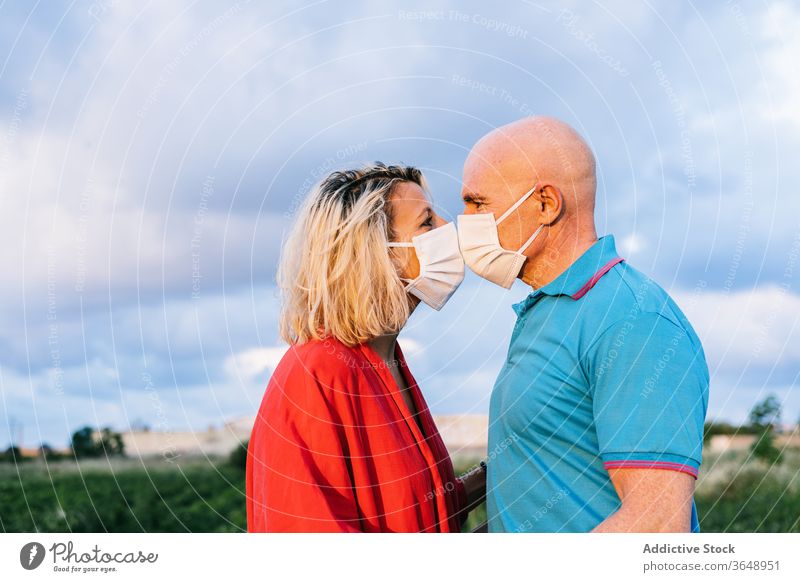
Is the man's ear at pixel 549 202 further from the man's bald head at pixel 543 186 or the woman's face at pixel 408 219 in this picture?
the woman's face at pixel 408 219

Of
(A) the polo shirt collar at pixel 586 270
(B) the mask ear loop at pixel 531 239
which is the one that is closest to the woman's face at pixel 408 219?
(B) the mask ear loop at pixel 531 239

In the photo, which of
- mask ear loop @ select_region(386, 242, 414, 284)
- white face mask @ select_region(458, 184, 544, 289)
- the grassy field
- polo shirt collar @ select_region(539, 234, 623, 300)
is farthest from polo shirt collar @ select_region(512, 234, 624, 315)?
the grassy field

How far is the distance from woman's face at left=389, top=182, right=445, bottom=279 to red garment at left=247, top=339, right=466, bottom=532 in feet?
2.51

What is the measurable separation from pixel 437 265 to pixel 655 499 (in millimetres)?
2295

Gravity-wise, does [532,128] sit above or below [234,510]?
above

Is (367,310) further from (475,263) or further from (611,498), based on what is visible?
(611,498)

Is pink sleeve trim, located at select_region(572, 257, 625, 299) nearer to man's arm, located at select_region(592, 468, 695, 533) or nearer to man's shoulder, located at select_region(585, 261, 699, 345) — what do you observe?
man's shoulder, located at select_region(585, 261, 699, 345)

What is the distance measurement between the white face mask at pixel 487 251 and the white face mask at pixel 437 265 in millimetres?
79

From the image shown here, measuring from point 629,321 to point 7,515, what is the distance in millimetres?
18639

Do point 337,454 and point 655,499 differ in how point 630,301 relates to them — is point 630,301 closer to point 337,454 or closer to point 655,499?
point 655,499

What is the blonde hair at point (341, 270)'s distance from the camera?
5.31 m

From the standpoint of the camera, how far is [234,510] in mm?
20422

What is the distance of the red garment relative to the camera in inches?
194

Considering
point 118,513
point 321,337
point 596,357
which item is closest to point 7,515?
point 118,513
